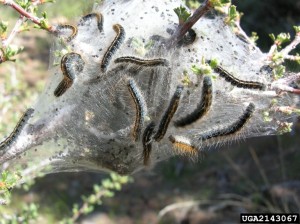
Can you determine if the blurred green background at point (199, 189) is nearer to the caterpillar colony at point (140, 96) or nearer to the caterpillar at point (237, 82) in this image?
the caterpillar colony at point (140, 96)

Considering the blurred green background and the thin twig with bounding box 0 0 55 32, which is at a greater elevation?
the blurred green background

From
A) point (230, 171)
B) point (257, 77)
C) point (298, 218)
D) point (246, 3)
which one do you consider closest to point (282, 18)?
point (246, 3)

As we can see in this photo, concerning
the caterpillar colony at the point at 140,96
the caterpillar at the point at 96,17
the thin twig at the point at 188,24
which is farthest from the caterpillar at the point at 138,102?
the caterpillar at the point at 96,17

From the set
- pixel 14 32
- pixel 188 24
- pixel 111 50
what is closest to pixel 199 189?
pixel 111 50

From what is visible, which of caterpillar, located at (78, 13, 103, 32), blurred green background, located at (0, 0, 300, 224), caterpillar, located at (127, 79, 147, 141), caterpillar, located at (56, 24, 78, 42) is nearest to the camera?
caterpillar, located at (127, 79, 147, 141)

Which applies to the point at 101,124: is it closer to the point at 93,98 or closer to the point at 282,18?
the point at 93,98

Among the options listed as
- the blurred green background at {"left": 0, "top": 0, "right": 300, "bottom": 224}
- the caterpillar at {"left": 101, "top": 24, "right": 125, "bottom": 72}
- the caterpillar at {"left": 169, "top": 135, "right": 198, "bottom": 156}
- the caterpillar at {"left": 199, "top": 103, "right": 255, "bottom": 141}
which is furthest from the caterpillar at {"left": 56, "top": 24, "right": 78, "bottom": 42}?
the blurred green background at {"left": 0, "top": 0, "right": 300, "bottom": 224}

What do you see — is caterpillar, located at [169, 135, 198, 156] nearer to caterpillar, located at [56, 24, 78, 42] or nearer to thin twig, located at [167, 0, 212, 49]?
thin twig, located at [167, 0, 212, 49]
